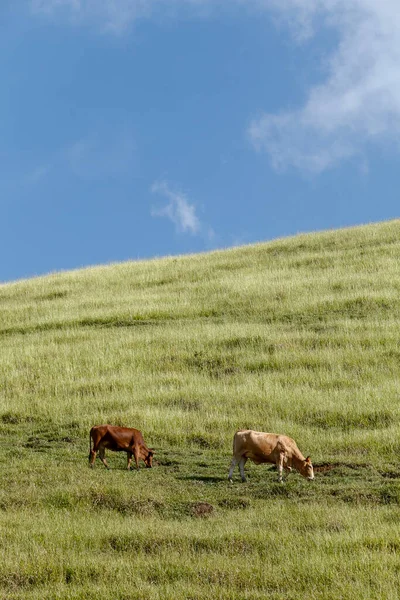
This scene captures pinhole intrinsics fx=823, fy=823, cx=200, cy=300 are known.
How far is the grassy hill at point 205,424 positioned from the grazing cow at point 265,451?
361mm

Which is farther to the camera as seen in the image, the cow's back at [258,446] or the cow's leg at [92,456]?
the cow's leg at [92,456]

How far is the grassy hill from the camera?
38.3ft

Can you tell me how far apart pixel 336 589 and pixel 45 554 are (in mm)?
4386

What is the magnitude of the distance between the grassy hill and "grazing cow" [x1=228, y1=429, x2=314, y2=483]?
0.36 metres

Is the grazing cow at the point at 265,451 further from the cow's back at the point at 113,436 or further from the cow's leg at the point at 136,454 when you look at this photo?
the cow's back at the point at 113,436

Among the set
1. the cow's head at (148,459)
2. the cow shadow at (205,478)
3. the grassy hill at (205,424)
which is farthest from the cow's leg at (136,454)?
the cow shadow at (205,478)

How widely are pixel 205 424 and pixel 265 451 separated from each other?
550cm

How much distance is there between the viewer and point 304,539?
41.3 feet

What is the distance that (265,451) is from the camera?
17.3 metres

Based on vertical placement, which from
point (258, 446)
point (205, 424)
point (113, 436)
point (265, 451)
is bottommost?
point (265, 451)

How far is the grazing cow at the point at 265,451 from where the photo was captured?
17219 millimetres

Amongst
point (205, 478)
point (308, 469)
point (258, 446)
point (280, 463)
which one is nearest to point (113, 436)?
point (205, 478)

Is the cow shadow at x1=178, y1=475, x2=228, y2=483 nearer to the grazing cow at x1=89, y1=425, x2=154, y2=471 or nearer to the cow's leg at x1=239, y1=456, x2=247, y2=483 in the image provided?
the cow's leg at x1=239, y1=456, x2=247, y2=483

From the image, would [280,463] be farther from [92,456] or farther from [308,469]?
[92,456]
